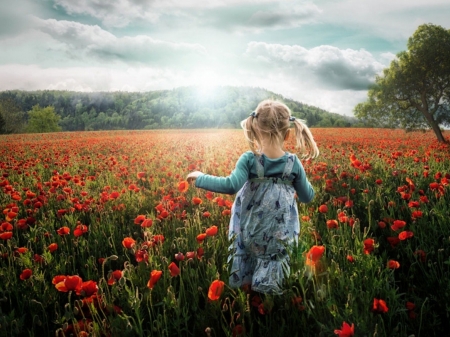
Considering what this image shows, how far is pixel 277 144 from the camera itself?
2.64m

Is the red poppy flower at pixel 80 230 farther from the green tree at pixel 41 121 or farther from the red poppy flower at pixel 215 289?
the green tree at pixel 41 121

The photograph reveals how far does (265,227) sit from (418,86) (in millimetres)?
15699

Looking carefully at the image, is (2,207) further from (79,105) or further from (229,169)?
(79,105)

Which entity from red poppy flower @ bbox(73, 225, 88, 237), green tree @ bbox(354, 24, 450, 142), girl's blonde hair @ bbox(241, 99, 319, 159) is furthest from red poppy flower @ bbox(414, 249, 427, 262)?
green tree @ bbox(354, 24, 450, 142)

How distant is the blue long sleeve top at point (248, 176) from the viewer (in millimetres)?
2508

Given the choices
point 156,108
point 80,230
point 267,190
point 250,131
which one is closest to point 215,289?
point 267,190

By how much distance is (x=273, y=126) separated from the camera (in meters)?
2.58

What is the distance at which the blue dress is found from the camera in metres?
2.61

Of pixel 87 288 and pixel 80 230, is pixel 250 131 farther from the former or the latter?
pixel 80 230

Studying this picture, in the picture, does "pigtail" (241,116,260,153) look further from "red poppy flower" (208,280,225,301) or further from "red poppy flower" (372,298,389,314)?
"red poppy flower" (372,298,389,314)

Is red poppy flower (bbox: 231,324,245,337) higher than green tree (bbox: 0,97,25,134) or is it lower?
lower

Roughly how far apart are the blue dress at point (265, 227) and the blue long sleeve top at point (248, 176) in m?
0.04

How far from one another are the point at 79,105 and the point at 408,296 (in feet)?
536

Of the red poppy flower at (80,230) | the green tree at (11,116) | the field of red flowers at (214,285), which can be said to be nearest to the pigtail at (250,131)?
the field of red flowers at (214,285)
